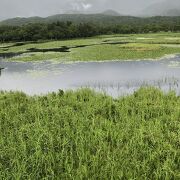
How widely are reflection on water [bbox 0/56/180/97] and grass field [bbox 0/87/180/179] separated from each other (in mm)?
8509

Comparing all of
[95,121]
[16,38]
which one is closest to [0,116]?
[95,121]

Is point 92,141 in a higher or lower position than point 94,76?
higher

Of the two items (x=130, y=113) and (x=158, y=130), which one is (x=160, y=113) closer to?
(x=130, y=113)

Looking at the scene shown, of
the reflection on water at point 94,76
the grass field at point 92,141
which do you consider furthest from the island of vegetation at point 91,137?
the reflection on water at point 94,76

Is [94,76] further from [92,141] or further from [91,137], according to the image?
[92,141]

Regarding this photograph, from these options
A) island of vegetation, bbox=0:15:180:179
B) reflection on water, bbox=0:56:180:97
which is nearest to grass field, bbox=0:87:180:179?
island of vegetation, bbox=0:15:180:179

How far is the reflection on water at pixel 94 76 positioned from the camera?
89.0 feet

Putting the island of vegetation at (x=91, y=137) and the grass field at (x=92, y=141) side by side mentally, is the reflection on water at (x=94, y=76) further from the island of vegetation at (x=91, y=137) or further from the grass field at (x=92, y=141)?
the grass field at (x=92, y=141)

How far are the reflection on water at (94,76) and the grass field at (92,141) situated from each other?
27.9ft

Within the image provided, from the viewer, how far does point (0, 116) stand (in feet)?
49.5

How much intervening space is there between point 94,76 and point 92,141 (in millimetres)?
21264

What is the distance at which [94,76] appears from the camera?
3250 centimetres

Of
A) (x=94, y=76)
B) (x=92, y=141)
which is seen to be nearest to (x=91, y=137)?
(x=92, y=141)

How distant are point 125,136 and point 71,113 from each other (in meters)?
3.81
